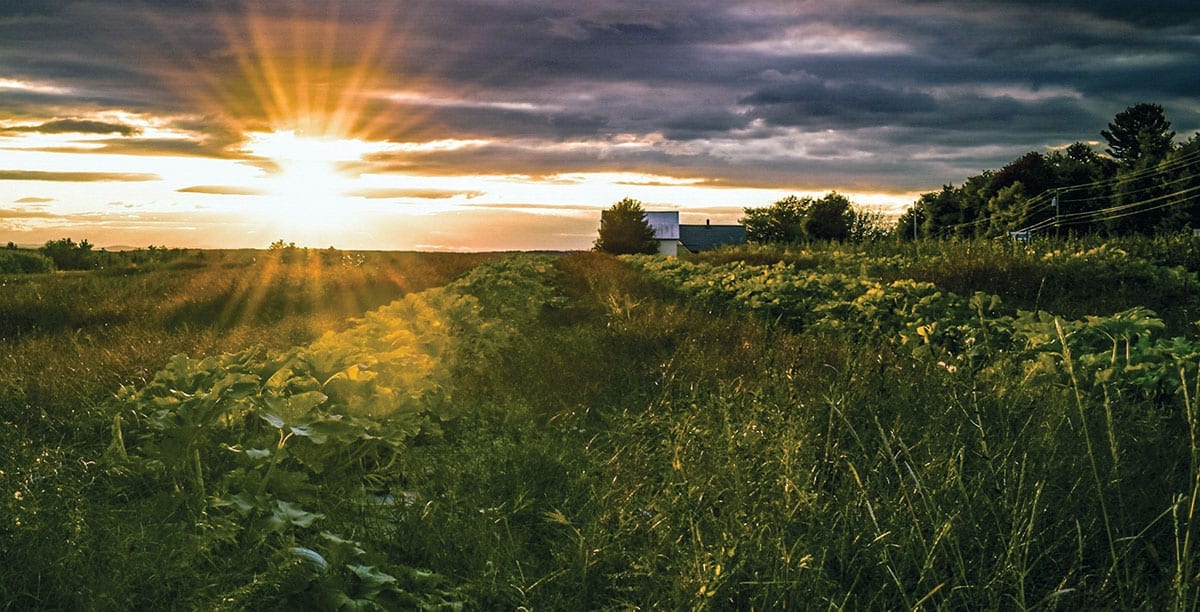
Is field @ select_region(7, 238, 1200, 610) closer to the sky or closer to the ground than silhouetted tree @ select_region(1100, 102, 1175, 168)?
closer to the ground

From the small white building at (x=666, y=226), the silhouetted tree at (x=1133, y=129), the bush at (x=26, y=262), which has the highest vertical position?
the silhouetted tree at (x=1133, y=129)

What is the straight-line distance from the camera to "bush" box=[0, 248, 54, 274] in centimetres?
2527

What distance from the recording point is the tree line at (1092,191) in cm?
4684

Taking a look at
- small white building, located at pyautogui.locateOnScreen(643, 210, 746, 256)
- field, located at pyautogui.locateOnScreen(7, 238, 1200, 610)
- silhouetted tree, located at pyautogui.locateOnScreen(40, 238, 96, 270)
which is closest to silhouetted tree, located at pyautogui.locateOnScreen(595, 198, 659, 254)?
small white building, located at pyautogui.locateOnScreen(643, 210, 746, 256)

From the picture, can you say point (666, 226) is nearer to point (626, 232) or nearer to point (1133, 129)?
point (626, 232)

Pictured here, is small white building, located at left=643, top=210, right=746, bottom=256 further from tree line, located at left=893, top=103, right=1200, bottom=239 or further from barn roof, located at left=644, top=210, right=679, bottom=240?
tree line, located at left=893, top=103, right=1200, bottom=239

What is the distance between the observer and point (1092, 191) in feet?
193

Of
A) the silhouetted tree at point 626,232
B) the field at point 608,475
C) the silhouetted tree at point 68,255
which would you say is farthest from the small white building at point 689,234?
the field at point 608,475

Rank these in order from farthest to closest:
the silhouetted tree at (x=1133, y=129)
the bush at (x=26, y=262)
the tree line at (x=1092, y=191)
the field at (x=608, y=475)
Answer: the silhouetted tree at (x=1133, y=129) < the tree line at (x=1092, y=191) < the bush at (x=26, y=262) < the field at (x=608, y=475)

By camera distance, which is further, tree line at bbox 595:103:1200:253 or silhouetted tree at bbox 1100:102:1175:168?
silhouetted tree at bbox 1100:102:1175:168

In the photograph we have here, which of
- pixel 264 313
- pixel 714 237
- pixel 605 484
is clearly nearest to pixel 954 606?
pixel 605 484

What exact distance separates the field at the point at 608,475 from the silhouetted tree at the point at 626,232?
Result: 6600 centimetres

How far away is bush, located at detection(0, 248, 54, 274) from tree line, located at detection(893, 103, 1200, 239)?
142ft

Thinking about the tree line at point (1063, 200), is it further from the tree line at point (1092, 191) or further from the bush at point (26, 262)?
the bush at point (26, 262)
